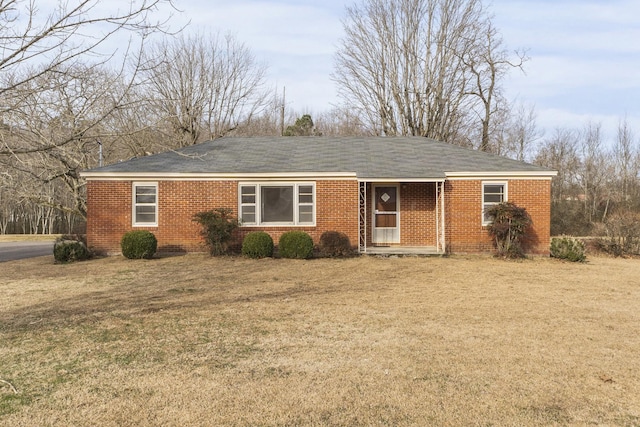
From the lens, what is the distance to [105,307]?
7535 millimetres

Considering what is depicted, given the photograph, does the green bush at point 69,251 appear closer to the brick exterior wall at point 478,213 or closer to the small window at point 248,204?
the small window at point 248,204

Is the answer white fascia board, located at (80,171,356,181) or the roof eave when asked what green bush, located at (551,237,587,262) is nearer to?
the roof eave

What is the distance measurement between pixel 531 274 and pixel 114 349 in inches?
382

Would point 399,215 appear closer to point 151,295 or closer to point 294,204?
point 294,204

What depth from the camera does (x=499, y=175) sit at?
1487cm

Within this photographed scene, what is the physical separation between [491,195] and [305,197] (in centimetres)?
600

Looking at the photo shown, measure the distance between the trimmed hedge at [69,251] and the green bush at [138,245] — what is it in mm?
1275

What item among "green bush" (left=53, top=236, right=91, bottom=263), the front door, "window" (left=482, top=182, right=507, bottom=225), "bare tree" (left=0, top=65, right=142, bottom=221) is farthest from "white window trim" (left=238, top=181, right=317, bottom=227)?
"bare tree" (left=0, top=65, right=142, bottom=221)

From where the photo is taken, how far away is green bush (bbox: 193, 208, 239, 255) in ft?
45.6

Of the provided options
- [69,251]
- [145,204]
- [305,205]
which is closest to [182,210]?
[145,204]

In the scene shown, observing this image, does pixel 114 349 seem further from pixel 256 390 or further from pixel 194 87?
pixel 194 87

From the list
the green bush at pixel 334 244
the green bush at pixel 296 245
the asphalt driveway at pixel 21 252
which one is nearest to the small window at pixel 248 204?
the green bush at pixel 296 245

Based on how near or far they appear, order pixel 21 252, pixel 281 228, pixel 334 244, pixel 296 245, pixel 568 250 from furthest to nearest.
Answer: pixel 21 252 → pixel 281 228 → pixel 568 250 → pixel 334 244 → pixel 296 245

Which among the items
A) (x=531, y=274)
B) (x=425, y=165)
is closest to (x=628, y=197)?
(x=425, y=165)
